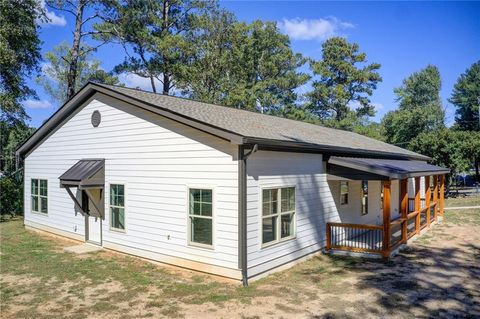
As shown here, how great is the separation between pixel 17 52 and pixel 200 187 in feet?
60.2

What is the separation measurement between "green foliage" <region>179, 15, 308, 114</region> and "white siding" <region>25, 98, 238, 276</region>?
54.8ft

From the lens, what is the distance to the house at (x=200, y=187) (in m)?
8.80

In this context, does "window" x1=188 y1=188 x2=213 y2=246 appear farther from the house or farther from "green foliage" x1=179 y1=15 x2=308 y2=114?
"green foliage" x1=179 y1=15 x2=308 y2=114

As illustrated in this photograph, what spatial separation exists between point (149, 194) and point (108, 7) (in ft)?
65.9

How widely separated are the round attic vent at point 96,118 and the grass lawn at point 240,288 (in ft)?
14.1

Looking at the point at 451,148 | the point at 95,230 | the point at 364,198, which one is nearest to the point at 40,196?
the point at 95,230

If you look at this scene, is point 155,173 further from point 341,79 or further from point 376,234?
point 341,79

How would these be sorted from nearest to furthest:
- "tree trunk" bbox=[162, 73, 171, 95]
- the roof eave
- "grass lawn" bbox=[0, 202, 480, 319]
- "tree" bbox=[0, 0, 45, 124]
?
1. "grass lawn" bbox=[0, 202, 480, 319]
2. the roof eave
3. "tree" bbox=[0, 0, 45, 124]
4. "tree trunk" bbox=[162, 73, 171, 95]

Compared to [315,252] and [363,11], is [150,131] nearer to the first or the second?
[315,252]

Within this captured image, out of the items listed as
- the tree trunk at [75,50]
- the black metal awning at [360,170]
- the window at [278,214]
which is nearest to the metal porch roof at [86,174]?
the window at [278,214]

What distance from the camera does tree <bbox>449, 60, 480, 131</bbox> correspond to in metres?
54.2

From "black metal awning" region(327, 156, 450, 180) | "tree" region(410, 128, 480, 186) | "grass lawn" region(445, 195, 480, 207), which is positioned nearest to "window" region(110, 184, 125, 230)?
"black metal awning" region(327, 156, 450, 180)

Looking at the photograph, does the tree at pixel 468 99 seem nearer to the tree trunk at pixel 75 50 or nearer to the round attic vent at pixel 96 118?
the tree trunk at pixel 75 50

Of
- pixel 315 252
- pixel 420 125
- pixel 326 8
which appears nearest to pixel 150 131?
pixel 315 252
